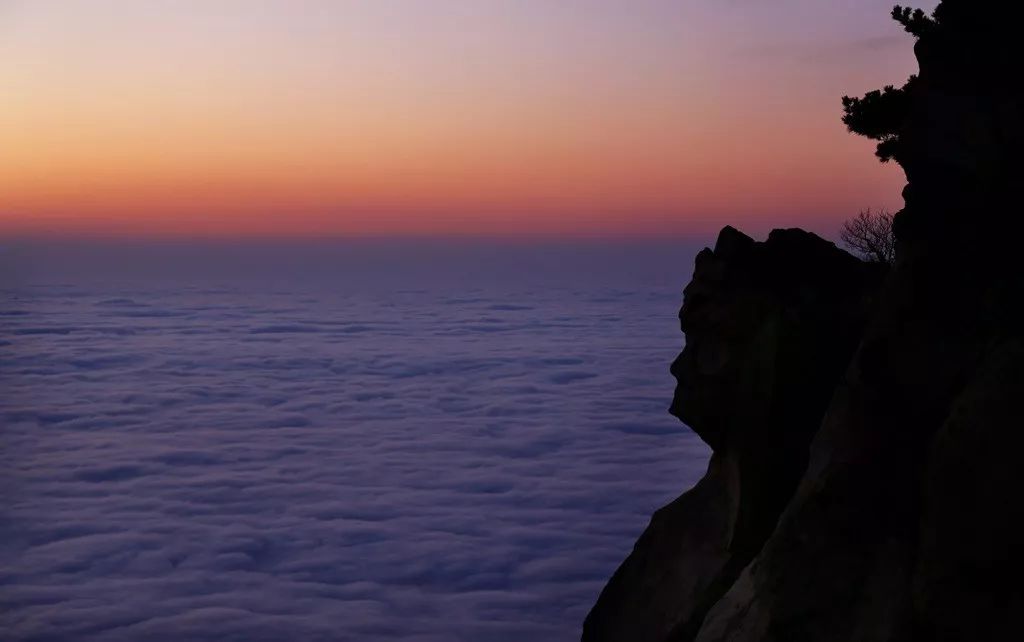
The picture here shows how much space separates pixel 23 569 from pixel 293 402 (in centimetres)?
3773

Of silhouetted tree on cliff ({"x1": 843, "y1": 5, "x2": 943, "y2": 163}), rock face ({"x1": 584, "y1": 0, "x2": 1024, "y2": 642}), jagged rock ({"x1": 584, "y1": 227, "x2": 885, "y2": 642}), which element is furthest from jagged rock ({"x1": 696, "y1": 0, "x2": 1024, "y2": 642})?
silhouetted tree on cliff ({"x1": 843, "y1": 5, "x2": 943, "y2": 163})

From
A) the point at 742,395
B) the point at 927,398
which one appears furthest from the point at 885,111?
the point at 927,398

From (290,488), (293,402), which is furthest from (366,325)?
(290,488)

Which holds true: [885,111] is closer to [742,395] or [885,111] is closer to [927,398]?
[742,395]

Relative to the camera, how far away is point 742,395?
979cm

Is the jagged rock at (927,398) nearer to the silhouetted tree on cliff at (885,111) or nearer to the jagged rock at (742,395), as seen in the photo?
the jagged rock at (742,395)

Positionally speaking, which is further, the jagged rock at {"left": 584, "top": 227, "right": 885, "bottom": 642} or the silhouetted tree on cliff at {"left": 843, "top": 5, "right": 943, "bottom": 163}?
the silhouetted tree on cliff at {"left": 843, "top": 5, "right": 943, "bottom": 163}

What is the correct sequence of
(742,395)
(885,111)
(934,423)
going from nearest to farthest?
(934,423)
(742,395)
(885,111)

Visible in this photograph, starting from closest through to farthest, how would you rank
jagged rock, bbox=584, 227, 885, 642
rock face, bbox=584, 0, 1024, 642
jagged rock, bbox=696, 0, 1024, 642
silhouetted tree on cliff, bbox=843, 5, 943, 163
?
rock face, bbox=584, 0, 1024, 642, jagged rock, bbox=696, 0, 1024, 642, jagged rock, bbox=584, 227, 885, 642, silhouetted tree on cliff, bbox=843, 5, 943, 163

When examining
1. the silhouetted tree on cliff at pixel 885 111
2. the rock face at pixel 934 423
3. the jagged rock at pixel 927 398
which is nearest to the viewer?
the rock face at pixel 934 423

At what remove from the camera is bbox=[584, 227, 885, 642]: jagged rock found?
364 inches

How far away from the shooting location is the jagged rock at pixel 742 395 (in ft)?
30.3

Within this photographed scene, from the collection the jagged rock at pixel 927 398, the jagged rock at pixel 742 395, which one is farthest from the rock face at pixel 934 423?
the jagged rock at pixel 742 395

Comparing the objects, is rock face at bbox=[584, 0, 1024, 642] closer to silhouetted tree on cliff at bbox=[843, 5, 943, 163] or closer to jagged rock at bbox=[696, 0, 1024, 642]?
jagged rock at bbox=[696, 0, 1024, 642]
